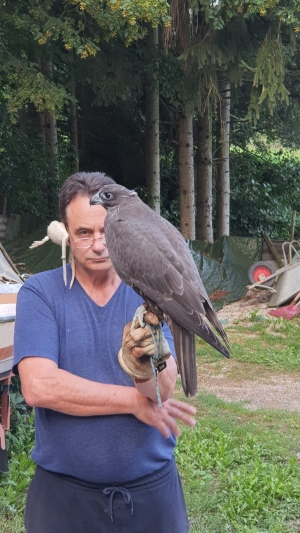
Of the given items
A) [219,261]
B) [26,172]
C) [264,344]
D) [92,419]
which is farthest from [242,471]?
[26,172]

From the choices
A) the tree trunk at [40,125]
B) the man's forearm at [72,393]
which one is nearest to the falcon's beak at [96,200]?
the man's forearm at [72,393]

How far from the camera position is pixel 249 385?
25.0 ft

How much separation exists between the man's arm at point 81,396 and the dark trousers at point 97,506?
11.8 inches

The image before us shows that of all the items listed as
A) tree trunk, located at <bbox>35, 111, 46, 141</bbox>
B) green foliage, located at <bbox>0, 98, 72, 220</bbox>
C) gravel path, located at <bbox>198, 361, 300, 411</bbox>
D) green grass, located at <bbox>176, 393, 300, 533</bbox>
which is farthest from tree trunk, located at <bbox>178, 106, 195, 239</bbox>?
green grass, located at <bbox>176, 393, 300, 533</bbox>

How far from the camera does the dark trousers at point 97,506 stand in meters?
2.26

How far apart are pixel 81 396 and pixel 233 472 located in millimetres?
2967

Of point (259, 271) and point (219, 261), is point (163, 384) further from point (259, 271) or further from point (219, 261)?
point (219, 261)

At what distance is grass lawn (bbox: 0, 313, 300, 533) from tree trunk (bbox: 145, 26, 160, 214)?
783 centimetres

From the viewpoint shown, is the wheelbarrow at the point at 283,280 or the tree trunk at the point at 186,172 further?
the tree trunk at the point at 186,172

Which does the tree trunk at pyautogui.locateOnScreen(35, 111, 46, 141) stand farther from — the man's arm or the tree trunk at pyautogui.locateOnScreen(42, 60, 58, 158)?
the man's arm

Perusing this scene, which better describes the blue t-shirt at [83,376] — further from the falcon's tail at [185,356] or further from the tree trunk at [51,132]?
the tree trunk at [51,132]

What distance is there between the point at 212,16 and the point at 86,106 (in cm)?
765

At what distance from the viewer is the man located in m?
2.16

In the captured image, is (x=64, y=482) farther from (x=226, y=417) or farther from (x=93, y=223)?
(x=226, y=417)
